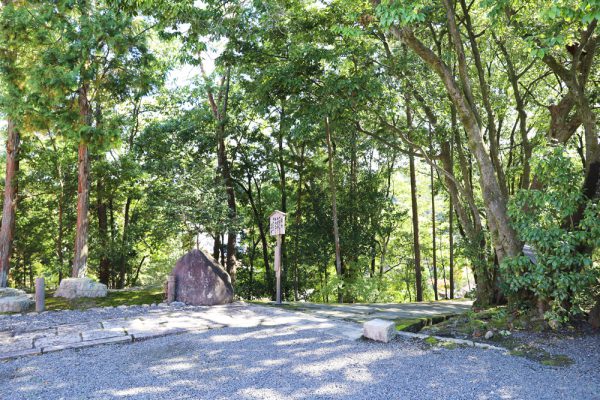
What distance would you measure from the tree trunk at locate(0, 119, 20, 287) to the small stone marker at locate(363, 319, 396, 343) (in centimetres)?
1033

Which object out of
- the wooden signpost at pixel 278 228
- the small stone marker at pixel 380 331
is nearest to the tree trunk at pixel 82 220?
the wooden signpost at pixel 278 228

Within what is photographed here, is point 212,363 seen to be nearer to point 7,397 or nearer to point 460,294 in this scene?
point 7,397

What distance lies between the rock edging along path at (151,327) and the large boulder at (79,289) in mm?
1953

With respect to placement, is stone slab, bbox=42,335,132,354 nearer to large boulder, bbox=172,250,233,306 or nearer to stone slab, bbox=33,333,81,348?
stone slab, bbox=33,333,81,348

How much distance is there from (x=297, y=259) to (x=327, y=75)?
8743mm

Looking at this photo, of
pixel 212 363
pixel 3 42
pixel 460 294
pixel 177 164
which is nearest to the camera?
pixel 212 363

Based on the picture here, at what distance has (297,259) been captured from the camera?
14797 mm

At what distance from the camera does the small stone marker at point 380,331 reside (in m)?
4.64

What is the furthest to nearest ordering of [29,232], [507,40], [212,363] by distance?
1. [29,232]
2. [507,40]
3. [212,363]

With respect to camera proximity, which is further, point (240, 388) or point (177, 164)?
point (177, 164)

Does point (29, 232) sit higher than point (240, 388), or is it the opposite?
point (29, 232)

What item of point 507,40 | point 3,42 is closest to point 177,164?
point 3,42

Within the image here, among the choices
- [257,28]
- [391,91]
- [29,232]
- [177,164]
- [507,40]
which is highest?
[257,28]

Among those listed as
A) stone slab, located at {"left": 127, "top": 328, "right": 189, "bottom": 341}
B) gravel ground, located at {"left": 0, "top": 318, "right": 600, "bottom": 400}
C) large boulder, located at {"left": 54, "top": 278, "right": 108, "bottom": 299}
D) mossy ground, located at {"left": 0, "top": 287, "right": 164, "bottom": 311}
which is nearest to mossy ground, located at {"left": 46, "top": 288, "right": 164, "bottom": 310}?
mossy ground, located at {"left": 0, "top": 287, "right": 164, "bottom": 311}
